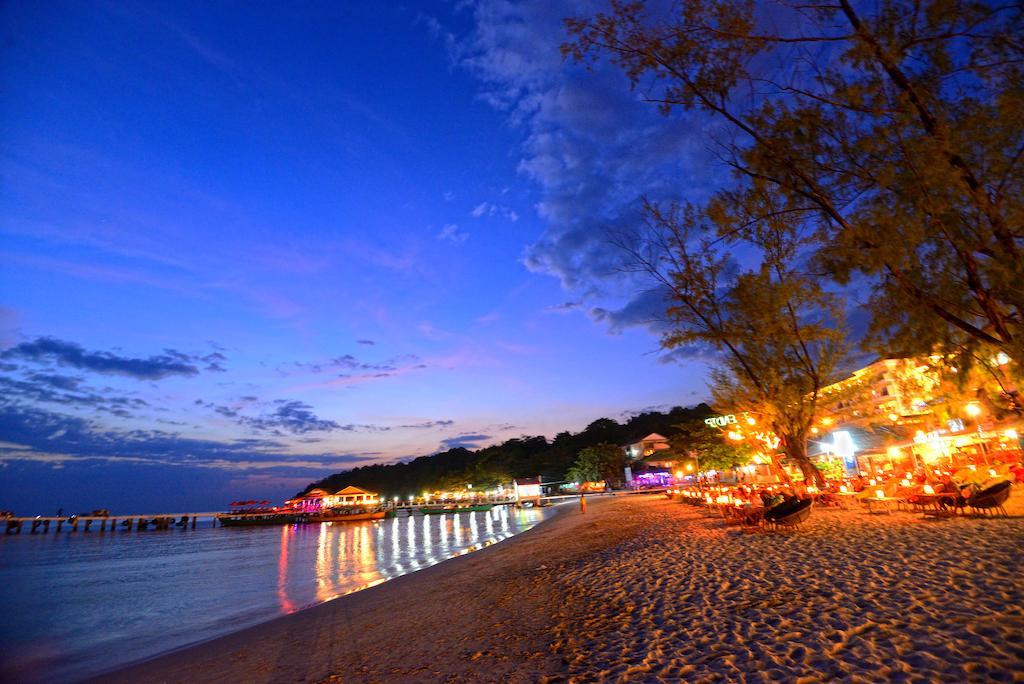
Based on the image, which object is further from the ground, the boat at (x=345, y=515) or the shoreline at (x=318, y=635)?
the shoreline at (x=318, y=635)

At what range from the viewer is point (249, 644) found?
10.2 metres

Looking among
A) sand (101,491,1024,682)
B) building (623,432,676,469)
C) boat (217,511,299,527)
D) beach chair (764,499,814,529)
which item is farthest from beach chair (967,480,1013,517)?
boat (217,511,299,527)

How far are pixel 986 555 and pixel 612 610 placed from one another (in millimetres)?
5364

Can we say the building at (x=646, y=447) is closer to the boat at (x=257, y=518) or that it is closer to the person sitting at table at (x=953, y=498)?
the person sitting at table at (x=953, y=498)

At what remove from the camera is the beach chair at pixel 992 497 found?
10227 millimetres

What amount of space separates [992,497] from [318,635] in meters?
14.1

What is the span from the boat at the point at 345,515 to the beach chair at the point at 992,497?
81094 mm

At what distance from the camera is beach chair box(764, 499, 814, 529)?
11805 millimetres

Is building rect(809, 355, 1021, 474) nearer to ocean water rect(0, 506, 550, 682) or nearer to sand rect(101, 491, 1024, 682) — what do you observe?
sand rect(101, 491, 1024, 682)

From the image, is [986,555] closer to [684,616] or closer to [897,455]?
[684,616]

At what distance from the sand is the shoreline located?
62 millimetres

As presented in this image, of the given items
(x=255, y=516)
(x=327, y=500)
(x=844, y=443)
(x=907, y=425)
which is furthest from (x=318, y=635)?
(x=255, y=516)

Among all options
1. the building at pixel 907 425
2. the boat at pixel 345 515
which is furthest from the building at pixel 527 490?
the building at pixel 907 425

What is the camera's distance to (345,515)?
267ft
